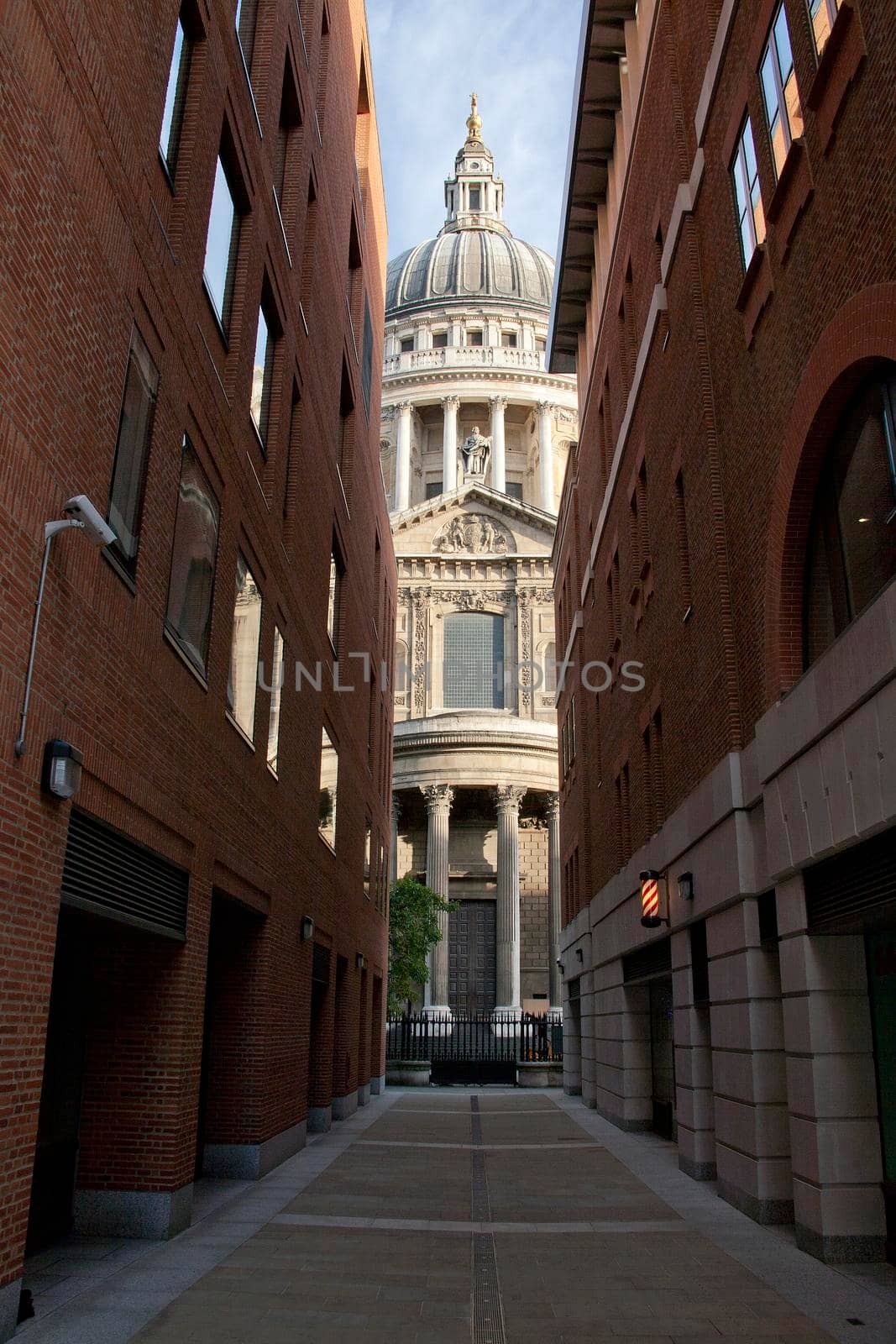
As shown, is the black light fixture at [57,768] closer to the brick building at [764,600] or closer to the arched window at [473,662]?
the brick building at [764,600]

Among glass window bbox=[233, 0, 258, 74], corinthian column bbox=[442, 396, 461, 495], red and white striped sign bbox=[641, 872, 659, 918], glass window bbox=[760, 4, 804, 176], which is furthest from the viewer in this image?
corinthian column bbox=[442, 396, 461, 495]

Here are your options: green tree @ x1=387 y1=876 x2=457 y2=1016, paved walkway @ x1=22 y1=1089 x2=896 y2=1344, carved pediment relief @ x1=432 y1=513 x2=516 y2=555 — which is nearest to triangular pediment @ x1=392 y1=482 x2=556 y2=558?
carved pediment relief @ x1=432 y1=513 x2=516 y2=555

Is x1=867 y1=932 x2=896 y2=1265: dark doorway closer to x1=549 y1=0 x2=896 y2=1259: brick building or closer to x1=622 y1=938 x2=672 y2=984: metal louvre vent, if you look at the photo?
x1=549 y1=0 x2=896 y2=1259: brick building

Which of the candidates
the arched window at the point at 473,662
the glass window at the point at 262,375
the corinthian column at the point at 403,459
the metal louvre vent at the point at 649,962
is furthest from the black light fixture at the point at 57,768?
the corinthian column at the point at 403,459

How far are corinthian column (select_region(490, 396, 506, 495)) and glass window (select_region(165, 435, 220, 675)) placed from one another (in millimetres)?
66653

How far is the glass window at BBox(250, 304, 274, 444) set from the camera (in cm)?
1462

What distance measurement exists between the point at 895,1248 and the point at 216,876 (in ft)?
24.2

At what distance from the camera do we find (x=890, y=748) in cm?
785

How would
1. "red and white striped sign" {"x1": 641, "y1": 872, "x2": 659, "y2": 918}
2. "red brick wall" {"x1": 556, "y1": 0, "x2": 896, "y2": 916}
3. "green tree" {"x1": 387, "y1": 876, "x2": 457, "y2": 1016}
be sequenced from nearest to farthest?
"red brick wall" {"x1": 556, "y1": 0, "x2": 896, "y2": 916} < "red and white striped sign" {"x1": 641, "y1": 872, "x2": 659, "y2": 918} < "green tree" {"x1": 387, "y1": 876, "x2": 457, "y2": 1016}

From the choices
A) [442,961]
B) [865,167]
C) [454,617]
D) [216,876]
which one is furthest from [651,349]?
[454,617]

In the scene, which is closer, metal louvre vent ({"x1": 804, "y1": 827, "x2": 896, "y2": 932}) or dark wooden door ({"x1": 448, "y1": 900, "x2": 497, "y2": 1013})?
metal louvre vent ({"x1": 804, "y1": 827, "x2": 896, "y2": 932})

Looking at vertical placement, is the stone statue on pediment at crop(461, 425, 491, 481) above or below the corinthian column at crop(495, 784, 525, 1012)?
above

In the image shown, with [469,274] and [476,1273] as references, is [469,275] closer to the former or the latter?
[469,274]

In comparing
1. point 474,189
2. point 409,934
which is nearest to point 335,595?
point 409,934
